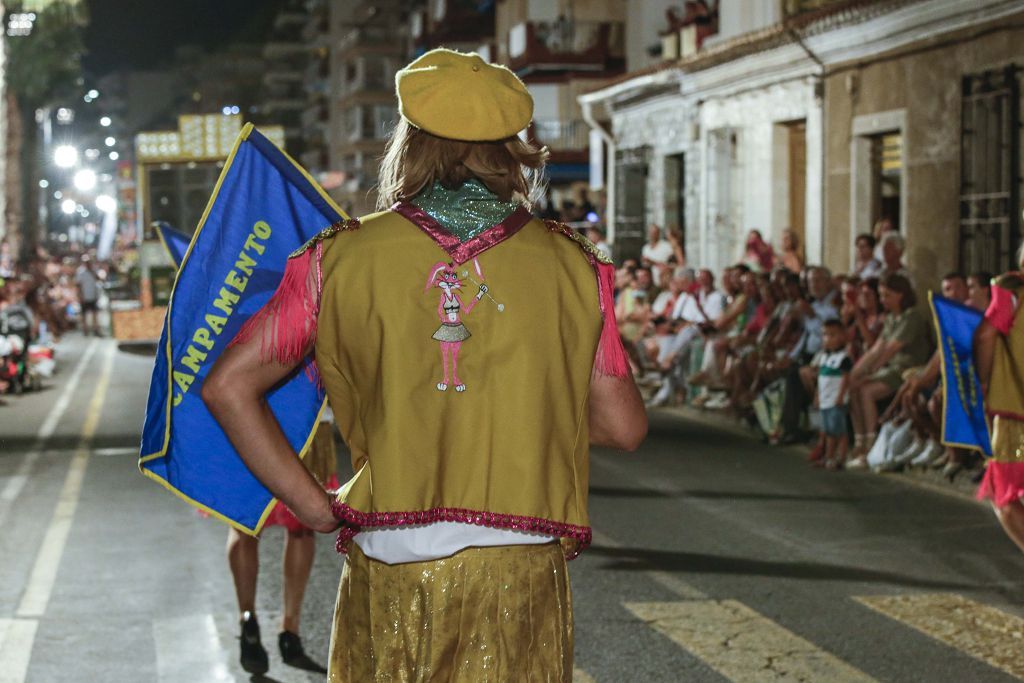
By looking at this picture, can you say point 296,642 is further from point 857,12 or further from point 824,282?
point 857,12

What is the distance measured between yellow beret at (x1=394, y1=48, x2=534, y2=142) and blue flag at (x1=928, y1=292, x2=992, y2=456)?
5057 millimetres

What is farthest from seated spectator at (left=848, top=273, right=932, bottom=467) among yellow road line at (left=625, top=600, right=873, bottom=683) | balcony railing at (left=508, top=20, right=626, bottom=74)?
balcony railing at (left=508, top=20, right=626, bottom=74)

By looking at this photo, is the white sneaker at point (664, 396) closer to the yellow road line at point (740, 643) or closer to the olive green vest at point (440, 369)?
the yellow road line at point (740, 643)

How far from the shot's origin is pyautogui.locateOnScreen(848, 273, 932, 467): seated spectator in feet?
44.9

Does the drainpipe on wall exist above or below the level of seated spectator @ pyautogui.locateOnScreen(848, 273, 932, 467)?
above

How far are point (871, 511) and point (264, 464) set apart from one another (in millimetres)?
8556

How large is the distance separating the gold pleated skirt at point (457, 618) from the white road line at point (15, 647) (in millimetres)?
3957

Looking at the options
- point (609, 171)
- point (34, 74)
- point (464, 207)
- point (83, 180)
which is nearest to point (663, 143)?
point (609, 171)

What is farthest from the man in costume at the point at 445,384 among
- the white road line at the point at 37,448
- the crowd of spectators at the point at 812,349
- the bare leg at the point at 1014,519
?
the crowd of spectators at the point at 812,349

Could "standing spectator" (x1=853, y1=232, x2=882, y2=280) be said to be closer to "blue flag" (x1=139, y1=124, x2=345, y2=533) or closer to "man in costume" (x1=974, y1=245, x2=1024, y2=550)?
"man in costume" (x1=974, y1=245, x2=1024, y2=550)

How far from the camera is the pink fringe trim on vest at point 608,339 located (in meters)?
3.21

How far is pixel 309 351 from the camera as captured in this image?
3154 millimetres

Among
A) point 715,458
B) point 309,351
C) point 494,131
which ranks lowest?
point 715,458

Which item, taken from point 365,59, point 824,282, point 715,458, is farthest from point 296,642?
point 365,59
